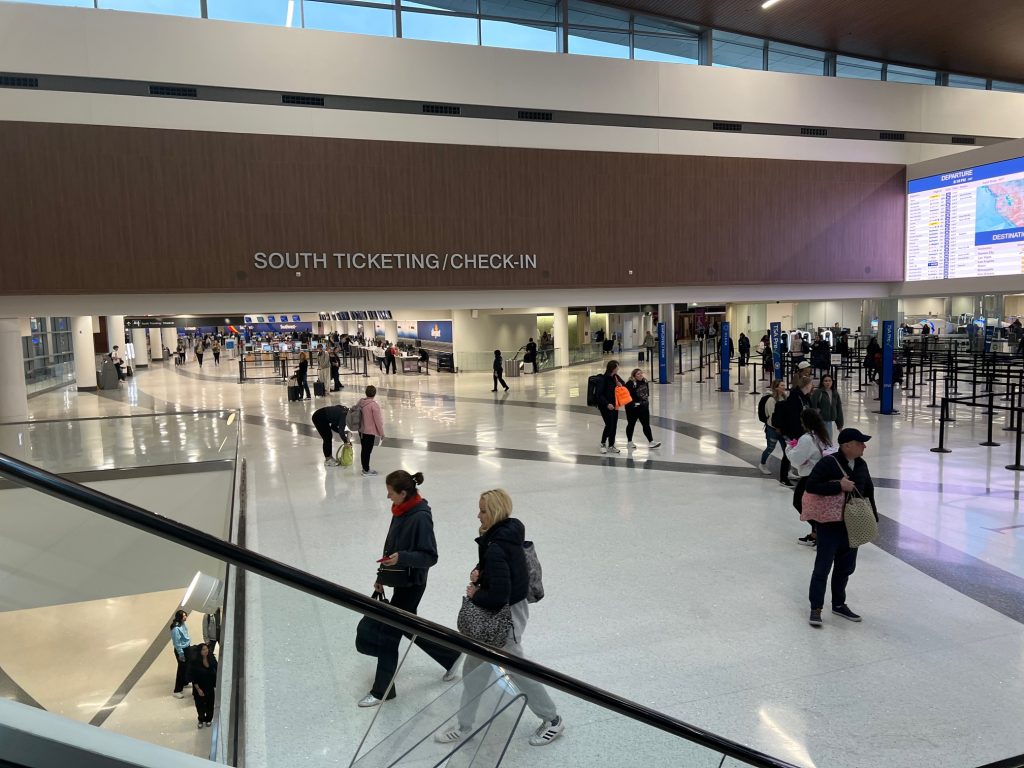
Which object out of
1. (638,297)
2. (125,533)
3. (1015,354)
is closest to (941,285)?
(1015,354)

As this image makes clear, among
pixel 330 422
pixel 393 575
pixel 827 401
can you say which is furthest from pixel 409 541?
pixel 330 422

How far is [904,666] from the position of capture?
446 cm

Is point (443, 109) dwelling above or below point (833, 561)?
above

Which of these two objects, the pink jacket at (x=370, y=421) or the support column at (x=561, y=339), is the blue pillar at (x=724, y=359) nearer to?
the support column at (x=561, y=339)

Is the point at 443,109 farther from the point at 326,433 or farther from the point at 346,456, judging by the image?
the point at 346,456

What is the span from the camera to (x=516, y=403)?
60.9 ft

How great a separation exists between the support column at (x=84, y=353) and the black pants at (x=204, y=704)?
73.3 ft

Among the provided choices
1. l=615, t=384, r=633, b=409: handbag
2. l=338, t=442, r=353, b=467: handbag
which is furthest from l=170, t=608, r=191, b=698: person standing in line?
l=615, t=384, r=633, b=409: handbag

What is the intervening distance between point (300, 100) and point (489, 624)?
45.3 feet

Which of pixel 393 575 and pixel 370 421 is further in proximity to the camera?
pixel 370 421

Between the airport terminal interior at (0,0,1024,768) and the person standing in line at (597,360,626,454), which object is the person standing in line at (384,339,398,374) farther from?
the person standing in line at (597,360,626,454)

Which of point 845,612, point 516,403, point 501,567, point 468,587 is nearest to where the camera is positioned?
point 501,567

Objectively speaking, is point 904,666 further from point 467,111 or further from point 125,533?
point 467,111

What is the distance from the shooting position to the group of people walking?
2758 mm
